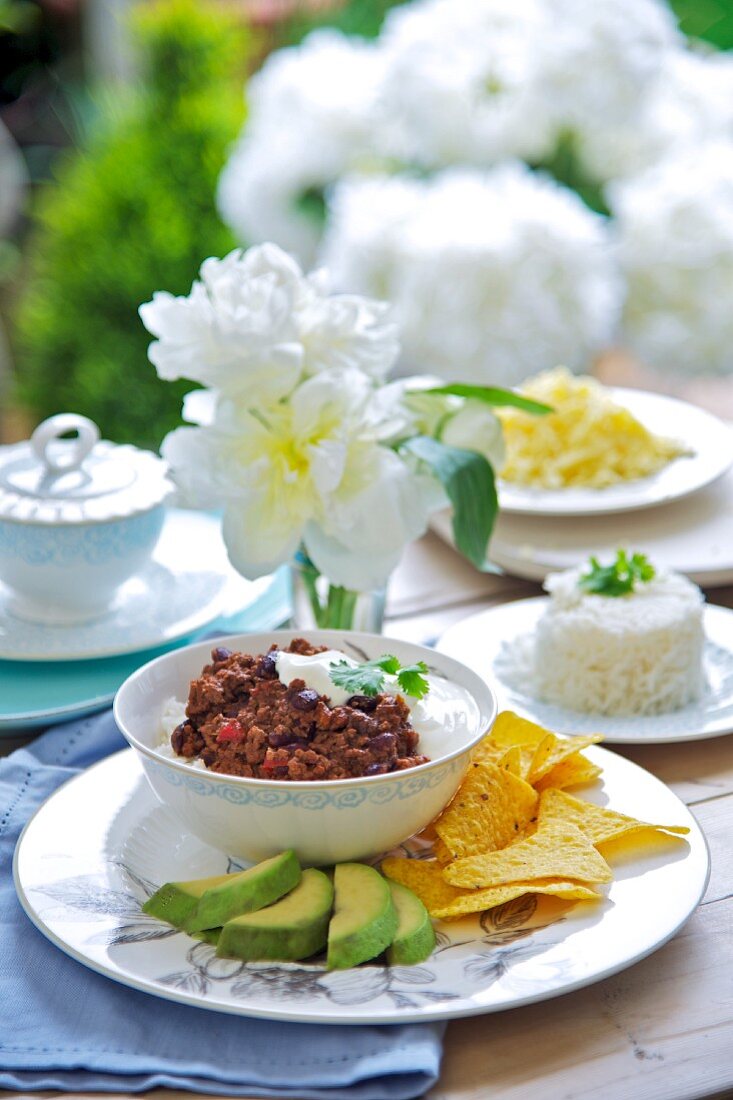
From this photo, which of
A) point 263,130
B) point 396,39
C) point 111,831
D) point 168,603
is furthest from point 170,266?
point 111,831

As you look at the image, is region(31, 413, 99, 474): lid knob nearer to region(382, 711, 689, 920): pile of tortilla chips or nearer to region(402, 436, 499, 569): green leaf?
region(402, 436, 499, 569): green leaf

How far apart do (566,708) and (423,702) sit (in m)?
0.32

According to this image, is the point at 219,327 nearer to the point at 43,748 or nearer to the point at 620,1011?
the point at 43,748

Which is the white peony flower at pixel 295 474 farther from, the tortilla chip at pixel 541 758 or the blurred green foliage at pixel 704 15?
the blurred green foliage at pixel 704 15

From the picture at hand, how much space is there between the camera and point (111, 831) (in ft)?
3.26

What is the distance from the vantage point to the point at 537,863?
894 millimetres

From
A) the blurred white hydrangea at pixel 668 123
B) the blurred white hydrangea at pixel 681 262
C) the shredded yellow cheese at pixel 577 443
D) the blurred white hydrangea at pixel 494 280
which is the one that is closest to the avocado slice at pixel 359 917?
the shredded yellow cheese at pixel 577 443

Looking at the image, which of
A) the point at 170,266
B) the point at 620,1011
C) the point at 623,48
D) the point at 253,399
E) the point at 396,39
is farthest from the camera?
the point at 170,266

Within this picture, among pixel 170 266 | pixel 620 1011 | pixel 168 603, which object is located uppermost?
pixel 620 1011

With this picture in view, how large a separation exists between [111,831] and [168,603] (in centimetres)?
42

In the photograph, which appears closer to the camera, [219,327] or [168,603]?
[219,327]

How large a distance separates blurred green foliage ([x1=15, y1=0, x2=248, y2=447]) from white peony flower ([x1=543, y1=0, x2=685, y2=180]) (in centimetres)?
114

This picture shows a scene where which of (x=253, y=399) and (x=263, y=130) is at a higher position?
(x=253, y=399)

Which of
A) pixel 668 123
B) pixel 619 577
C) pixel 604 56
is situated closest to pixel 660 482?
pixel 619 577
